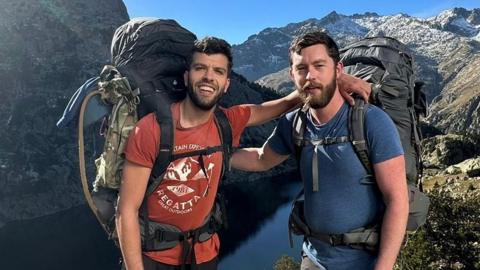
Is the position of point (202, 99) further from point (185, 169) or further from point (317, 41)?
point (317, 41)

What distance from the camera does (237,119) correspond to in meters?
7.67

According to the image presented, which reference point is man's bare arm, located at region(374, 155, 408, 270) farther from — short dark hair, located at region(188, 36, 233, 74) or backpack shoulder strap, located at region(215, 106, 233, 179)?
short dark hair, located at region(188, 36, 233, 74)

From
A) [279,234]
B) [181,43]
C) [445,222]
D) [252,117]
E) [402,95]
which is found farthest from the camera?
[279,234]

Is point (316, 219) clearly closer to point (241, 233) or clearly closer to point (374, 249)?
point (374, 249)

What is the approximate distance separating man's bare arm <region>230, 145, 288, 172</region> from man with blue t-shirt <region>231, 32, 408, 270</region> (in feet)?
4.37

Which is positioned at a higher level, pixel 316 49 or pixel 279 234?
pixel 316 49

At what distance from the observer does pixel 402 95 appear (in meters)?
6.38

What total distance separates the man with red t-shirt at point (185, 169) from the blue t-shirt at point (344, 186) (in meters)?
0.61

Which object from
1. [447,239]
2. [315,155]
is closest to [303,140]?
[315,155]

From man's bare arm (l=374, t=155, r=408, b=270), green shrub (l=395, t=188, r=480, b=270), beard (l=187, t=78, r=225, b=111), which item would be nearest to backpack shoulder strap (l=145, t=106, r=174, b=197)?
beard (l=187, t=78, r=225, b=111)

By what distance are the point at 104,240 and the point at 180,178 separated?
11952 centimetres

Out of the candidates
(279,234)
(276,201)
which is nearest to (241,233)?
(279,234)

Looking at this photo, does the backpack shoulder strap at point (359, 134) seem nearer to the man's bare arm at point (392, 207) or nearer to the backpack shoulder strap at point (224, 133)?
the man's bare arm at point (392, 207)

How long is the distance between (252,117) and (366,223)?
296 centimetres
